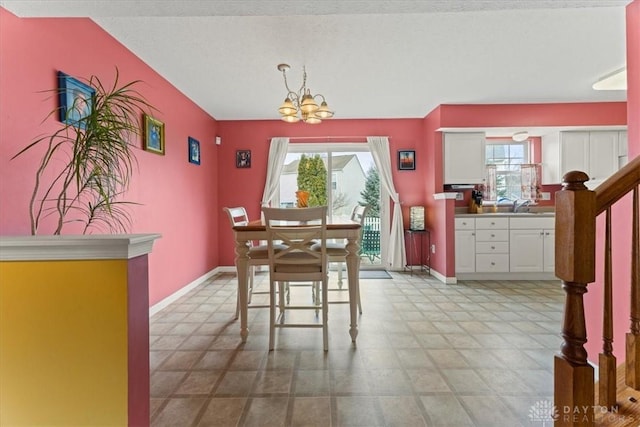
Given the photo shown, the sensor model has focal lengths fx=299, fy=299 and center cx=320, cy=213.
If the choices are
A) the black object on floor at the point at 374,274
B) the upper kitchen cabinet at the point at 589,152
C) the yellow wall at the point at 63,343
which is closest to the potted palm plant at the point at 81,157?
the yellow wall at the point at 63,343

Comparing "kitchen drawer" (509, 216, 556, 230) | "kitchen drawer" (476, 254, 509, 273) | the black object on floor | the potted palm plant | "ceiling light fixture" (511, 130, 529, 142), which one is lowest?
the black object on floor

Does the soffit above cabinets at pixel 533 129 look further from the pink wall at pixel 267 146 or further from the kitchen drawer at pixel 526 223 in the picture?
the kitchen drawer at pixel 526 223

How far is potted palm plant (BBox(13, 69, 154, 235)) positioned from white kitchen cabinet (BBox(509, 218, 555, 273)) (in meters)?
4.45

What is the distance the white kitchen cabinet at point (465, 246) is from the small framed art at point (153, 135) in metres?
3.73

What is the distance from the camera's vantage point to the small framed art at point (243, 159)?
15.6ft

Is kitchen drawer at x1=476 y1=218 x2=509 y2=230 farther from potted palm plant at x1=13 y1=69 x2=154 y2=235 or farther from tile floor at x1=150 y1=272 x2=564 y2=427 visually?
potted palm plant at x1=13 y1=69 x2=154 y2=235

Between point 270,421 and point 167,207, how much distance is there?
2484 millimetres

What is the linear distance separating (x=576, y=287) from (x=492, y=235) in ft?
11.3

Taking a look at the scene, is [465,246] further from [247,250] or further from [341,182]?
[247,250]

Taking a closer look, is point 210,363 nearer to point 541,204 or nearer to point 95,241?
point 95,241

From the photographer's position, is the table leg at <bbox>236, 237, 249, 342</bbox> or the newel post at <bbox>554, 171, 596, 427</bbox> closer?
the newel post at <bbox>554, 171, 596, 427</bbox>

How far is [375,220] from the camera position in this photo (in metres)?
4.92

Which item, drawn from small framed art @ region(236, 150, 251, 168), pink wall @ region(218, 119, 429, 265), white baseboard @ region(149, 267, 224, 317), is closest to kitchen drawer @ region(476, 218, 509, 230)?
pink wall @ region(218, 119, 429, 265)

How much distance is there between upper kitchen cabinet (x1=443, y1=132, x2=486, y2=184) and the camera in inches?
164
